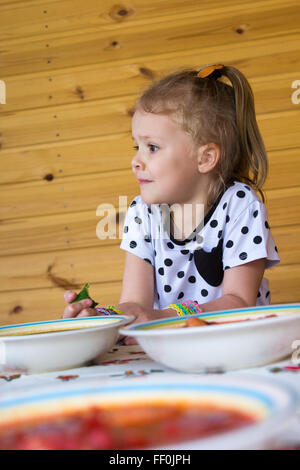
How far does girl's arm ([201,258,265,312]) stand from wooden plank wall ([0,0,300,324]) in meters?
1.20

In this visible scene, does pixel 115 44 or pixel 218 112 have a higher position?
pixel 115 44

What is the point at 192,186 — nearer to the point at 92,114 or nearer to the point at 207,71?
the point at 207,71

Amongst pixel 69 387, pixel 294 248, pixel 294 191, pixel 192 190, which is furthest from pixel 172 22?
pixel 69 387

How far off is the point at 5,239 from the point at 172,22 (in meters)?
1.34

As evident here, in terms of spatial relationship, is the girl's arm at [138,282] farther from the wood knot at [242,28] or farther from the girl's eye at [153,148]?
the wood knot at [242,28]

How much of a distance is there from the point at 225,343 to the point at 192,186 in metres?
0.93

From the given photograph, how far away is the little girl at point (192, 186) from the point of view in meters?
1.32

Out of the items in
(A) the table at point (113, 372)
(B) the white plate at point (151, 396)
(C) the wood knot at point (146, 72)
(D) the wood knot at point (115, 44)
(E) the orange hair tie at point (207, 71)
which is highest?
(D) the wood knot at point (115, 44)

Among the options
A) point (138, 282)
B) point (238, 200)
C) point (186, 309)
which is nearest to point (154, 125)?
point (238, 200)

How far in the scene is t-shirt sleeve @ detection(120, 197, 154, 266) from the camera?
1.42 metres

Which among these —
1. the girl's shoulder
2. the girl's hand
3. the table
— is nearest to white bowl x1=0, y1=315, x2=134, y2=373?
the table

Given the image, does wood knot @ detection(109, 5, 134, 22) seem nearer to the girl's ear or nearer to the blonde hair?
the blonde hair

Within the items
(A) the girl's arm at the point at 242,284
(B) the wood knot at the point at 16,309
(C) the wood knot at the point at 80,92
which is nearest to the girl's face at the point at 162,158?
(A) the girl's arm at the point at 242,284

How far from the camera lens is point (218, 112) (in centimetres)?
139
